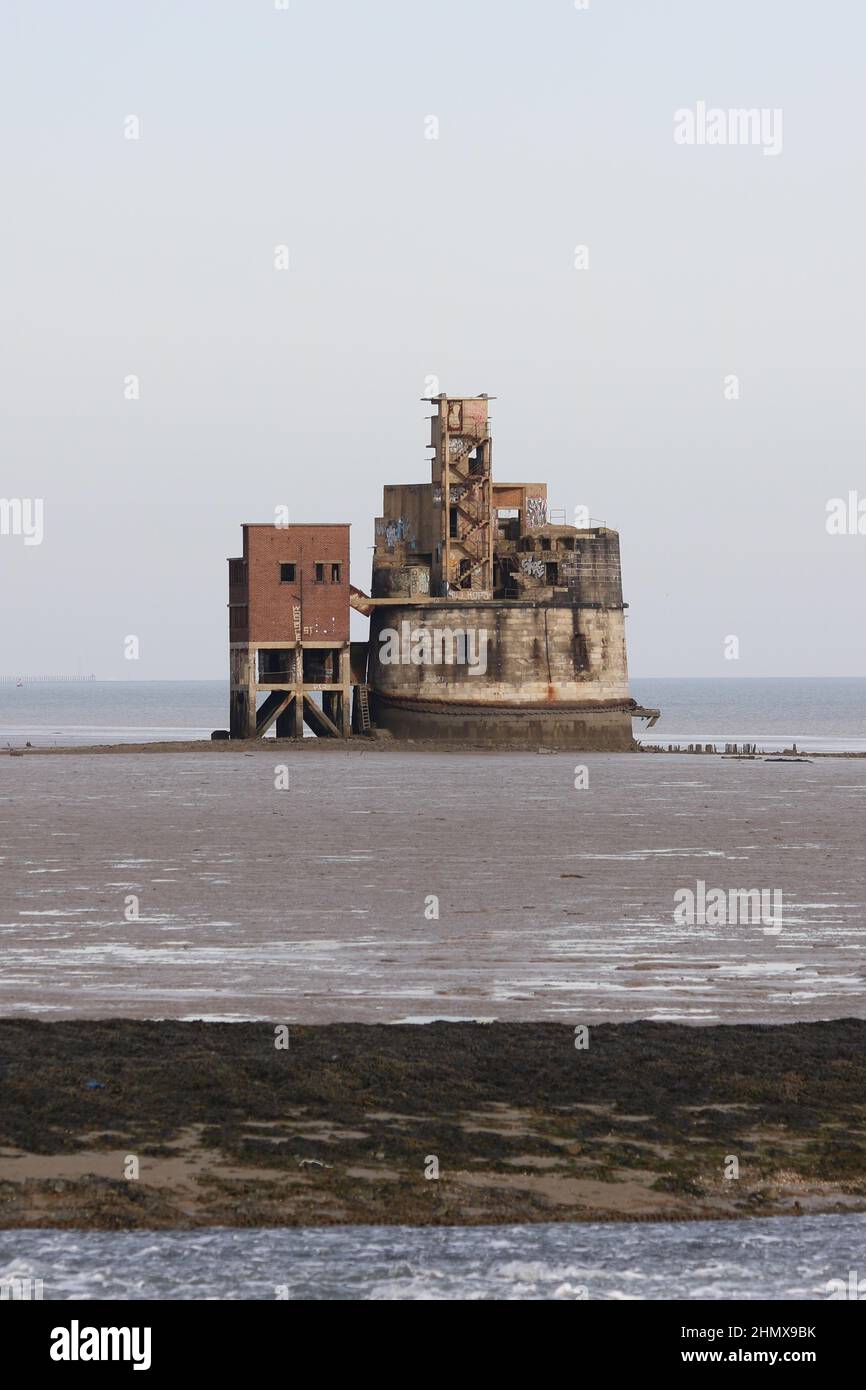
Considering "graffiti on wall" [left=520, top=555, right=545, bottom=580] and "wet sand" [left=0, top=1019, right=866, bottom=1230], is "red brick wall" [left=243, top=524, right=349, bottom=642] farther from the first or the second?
"wet sand" [left=0, top=1019, right=866, bottom=1230]

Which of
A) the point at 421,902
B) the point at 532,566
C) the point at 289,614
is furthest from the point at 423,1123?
the point at 532,566

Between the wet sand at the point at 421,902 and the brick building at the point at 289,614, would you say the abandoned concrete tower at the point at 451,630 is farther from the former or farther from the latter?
the wet sand at the point at 421,902

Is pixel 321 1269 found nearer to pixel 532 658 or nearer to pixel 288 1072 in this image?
pixel 288 1072

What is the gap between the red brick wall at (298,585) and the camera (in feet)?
263

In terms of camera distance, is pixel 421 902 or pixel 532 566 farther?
pixel 532 566

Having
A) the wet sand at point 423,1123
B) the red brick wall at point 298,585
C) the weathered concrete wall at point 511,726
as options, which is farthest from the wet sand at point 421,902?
the weathered concrete wall at point 511,726

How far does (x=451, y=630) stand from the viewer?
269ft

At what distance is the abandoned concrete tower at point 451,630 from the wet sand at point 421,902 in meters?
27.5

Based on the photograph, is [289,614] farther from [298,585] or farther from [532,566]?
[532,566]

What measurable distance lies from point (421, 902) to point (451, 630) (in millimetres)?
56216

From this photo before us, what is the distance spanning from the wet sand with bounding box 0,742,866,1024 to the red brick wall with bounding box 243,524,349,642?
27.0 meters

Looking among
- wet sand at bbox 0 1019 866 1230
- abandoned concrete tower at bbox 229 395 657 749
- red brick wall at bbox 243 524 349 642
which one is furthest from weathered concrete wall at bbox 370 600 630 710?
wet sand at bbox 0 1019 866 1230
